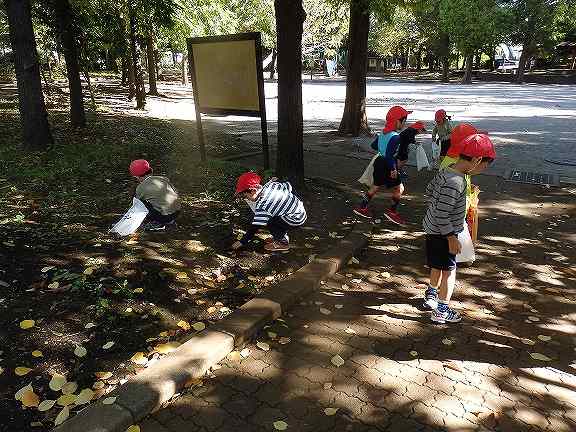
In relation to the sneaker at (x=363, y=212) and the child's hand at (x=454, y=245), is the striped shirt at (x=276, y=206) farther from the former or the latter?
the child's hand at (x=454, y=245)

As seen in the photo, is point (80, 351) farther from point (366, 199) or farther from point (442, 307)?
point (366, 199)

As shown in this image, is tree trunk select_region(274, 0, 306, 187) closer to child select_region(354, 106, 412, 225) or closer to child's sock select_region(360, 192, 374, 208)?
child's sock select_region(360, 192, 374, 208)

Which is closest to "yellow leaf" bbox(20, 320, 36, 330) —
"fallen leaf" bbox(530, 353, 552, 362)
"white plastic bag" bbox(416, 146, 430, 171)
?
"fallen leaf" bbox(530, 353, 552, 362)

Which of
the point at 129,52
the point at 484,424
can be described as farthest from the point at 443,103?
the point at 484,424

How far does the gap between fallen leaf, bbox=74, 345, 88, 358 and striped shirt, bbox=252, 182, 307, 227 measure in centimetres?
209

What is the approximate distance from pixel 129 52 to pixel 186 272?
15.6 m

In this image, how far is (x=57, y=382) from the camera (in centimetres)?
307

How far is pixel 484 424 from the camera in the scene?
9.46 ft

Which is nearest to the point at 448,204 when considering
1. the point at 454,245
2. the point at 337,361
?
the point at 454,245

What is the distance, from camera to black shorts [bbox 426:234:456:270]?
3.83 m

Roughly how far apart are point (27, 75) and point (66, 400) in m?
8.65

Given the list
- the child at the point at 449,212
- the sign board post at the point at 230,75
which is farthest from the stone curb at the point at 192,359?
the sign board post at the point at 230,75

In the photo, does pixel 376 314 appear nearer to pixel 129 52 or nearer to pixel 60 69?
pixel 129 52

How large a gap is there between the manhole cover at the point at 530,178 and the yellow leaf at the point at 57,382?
8201 mm
